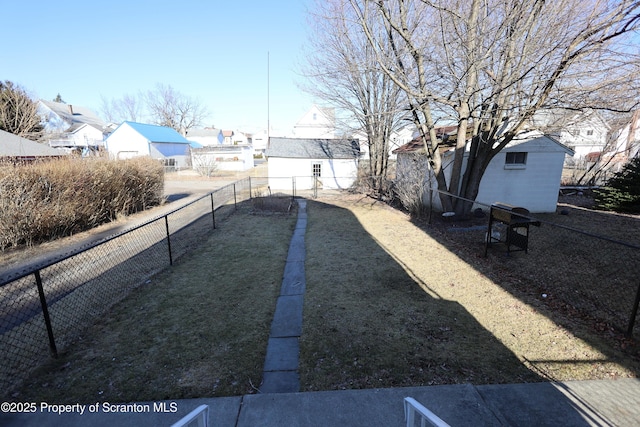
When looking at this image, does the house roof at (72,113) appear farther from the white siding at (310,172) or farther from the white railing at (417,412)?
the white railing at (417,412)

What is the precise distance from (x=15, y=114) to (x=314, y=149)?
25.6m

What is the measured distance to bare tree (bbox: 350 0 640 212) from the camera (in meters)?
6.81

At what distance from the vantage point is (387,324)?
4484 mm

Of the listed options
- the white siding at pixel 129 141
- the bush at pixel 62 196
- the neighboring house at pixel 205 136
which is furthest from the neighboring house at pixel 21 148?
the neighboring house at pixel 205 136

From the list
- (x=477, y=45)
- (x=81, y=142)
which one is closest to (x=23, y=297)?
(x=477, y=45)

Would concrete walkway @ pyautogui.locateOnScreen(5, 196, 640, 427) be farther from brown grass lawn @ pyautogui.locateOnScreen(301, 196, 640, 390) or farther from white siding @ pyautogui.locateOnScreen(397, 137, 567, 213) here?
white siding @ pyautogui.locateOnScreen(397, 137, 567, 213)

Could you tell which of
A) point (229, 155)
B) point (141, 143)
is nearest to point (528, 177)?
point (229, 155)

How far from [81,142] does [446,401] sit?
5778 cm

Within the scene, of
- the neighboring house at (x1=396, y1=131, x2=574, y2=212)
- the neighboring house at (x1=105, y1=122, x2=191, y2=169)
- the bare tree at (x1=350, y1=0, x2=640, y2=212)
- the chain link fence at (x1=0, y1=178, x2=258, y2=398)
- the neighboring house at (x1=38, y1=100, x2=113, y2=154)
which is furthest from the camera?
the neighboring house at (x1=38, y1=100, x2=113, y2=154)

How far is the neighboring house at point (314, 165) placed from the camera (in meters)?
23.5

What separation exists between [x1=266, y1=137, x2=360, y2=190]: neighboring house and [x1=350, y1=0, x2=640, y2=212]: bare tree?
12.6m

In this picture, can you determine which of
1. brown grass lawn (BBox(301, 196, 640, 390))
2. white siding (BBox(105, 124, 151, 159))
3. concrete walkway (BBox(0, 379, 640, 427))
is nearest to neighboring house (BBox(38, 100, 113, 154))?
white siding (BBox(105, 124, 151, 159))

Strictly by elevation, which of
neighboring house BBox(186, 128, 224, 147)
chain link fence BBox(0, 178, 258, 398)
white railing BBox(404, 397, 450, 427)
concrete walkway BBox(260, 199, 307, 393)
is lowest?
chain link fence BBox(0, 178, 258, 398)

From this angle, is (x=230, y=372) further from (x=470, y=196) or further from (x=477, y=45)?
(x=470, y=196)
